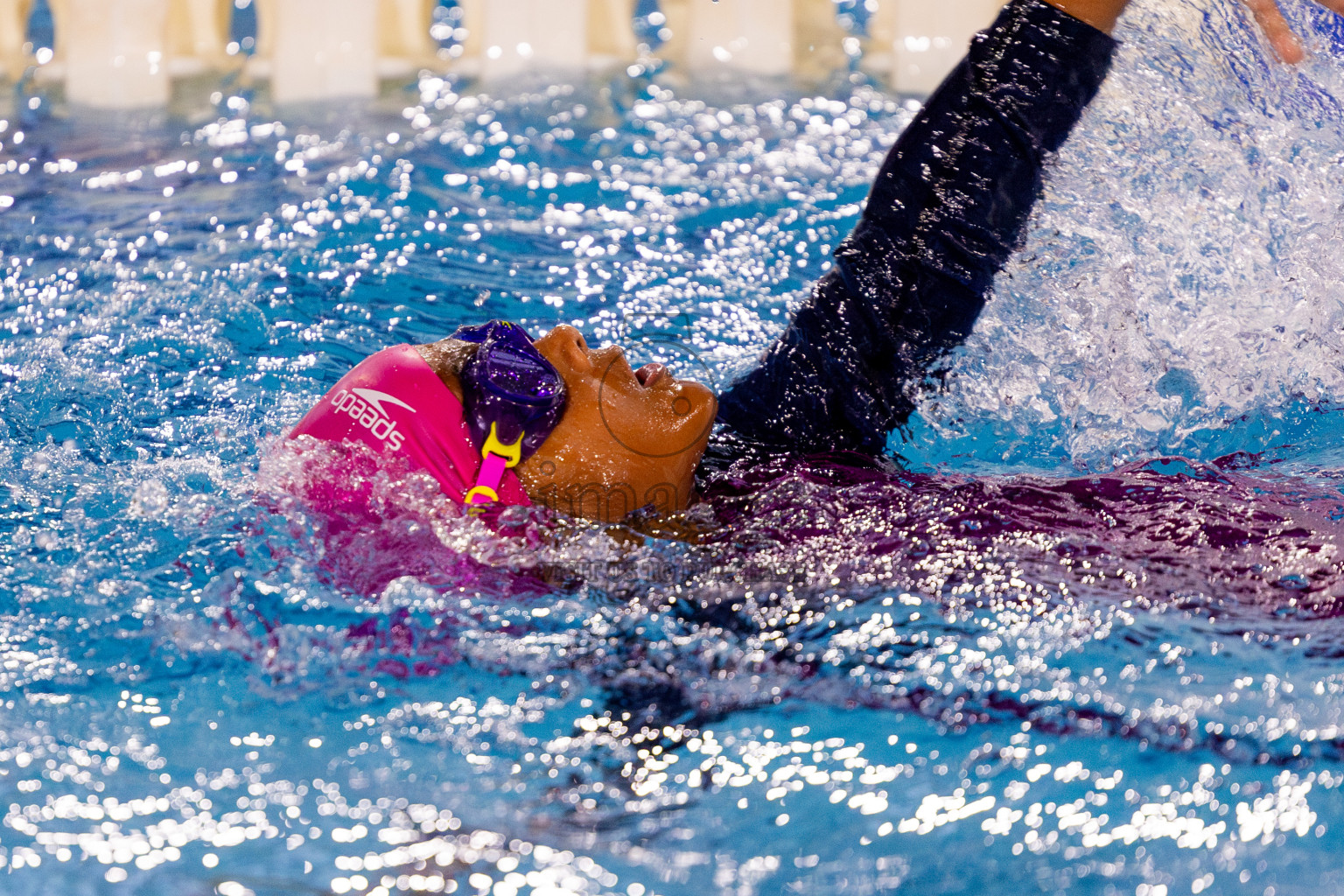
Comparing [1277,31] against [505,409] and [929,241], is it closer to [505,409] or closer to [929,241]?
[929,241]

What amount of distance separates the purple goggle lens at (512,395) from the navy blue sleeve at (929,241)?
54 centimetres

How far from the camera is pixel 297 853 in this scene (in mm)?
1672

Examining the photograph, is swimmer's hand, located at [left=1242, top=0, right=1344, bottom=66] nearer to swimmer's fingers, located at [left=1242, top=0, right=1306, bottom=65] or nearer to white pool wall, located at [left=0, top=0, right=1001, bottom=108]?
swimmer's fingers, located at [left=1242, top=0, right=1306, bottom=65]

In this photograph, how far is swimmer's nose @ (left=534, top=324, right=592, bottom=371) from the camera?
2.11 metres

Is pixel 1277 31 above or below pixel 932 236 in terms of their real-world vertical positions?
above

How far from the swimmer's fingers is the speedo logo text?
6.52 feet

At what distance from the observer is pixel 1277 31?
104 inches

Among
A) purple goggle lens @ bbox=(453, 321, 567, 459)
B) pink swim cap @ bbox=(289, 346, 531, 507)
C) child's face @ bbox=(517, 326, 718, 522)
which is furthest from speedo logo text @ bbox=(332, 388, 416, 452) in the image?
child's face @ bbox=(517, 326, 718, 522)

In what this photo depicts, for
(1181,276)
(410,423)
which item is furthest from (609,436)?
(1181,276)

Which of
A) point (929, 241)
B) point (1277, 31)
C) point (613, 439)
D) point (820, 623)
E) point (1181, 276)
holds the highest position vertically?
point (1277, 31)

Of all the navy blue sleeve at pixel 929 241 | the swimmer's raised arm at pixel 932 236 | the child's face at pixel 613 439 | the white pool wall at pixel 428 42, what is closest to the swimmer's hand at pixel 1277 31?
the swimmer's raised arm at pixel 932 236

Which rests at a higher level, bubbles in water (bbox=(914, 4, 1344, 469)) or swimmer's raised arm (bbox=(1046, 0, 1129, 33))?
swimmer's raised arm (bbox=(1046, 0, 1129, 33))

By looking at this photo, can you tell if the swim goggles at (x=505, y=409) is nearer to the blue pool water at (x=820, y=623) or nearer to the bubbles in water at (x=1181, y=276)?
the blue pool water at (x=820, y=623)

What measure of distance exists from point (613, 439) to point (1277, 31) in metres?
1.75
